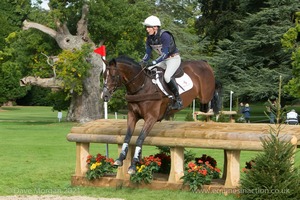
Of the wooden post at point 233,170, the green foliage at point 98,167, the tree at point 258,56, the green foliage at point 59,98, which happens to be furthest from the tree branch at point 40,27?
the wooden post at point 233,170

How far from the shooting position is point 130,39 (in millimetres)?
42094

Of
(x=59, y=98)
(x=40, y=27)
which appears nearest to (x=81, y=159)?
(x=40, y=27)

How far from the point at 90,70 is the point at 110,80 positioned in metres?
29.4

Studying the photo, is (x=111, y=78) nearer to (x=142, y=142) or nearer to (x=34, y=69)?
(x=142, y=142)

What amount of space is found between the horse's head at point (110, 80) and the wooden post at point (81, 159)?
220 cm

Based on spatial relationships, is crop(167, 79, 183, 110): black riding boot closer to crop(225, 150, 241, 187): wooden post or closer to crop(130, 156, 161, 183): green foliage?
crop(130, 156, 161, 183): green foliage

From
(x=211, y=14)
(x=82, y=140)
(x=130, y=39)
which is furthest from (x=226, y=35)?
(x=82, y=140)

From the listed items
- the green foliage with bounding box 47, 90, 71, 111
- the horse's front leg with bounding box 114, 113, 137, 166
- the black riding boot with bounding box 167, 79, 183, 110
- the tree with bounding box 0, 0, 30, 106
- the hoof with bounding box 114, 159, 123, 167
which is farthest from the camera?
the tree with bounding box 0, 0, 30, 106

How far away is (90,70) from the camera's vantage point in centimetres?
4006

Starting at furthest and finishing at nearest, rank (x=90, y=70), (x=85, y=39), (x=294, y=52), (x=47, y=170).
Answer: (x=85, y=39) → (x=90, y=70) → (x=294, y=52) → (x=47, y=170)

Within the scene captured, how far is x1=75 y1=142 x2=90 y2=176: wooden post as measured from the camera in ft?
41.2

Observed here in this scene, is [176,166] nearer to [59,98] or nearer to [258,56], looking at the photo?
[258,56]

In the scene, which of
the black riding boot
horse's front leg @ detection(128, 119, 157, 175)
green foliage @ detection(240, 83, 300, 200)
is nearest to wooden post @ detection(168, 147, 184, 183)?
horse's front leg @ detection(128, 119, 157, 175)

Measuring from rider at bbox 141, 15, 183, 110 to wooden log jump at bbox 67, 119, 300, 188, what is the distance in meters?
0.58
